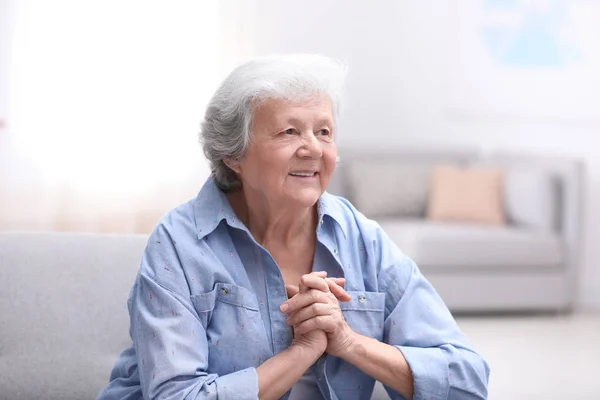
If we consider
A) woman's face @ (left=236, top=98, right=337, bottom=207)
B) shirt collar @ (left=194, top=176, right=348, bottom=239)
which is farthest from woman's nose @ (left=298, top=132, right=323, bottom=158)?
shirt collar @ (left=194, top=176, right=348, bottom=239)

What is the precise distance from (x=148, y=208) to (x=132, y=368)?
155 inches

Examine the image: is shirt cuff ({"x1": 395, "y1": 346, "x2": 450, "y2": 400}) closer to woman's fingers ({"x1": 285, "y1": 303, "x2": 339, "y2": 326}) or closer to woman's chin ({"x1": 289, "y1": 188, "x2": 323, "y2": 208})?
woman's fingers ({"x1": 285, "y1": 303, "x2": 339, "y2": 326})

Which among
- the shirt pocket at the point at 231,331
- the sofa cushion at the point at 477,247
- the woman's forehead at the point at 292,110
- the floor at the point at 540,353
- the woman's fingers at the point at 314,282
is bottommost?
the floor at the point at 540,353

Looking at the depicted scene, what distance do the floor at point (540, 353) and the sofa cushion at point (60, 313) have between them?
5.64 ft

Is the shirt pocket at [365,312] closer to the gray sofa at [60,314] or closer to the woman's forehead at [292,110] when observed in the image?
the gray sofa at [60,314]

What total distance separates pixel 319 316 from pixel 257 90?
0.40m

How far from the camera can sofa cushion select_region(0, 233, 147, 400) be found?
1.59 m

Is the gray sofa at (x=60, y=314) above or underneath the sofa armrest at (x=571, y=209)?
above

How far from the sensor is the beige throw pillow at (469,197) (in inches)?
200

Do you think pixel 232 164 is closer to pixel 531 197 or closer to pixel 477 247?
pixel 477 247

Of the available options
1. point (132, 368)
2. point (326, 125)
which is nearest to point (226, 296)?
point (132, 368)

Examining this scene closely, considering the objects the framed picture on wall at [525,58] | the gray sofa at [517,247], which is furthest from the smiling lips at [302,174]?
the framed picture on wall at [525,58]

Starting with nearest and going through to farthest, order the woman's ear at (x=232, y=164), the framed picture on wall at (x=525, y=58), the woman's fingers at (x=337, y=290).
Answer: the woman's fingers at (x=337, y=290), the woman's ear at (x=232, y=164), the framed picture on wall at (x=525, y=58)

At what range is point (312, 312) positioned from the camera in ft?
4.68
